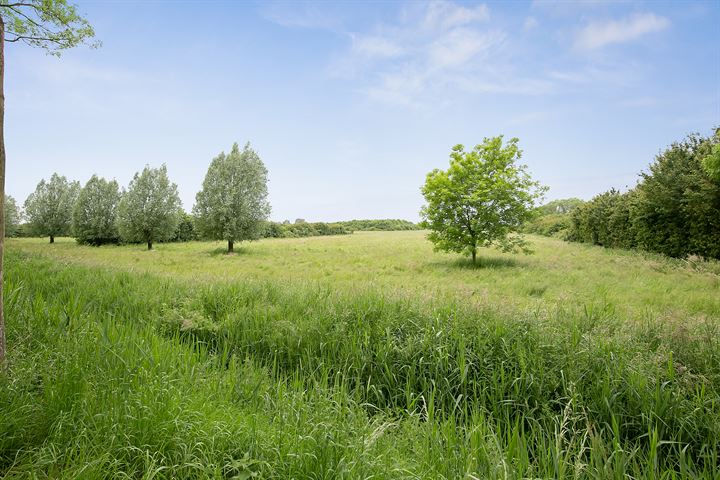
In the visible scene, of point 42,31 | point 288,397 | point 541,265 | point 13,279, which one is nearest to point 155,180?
point 42,31

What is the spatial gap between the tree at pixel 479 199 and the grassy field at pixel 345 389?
12.4 m

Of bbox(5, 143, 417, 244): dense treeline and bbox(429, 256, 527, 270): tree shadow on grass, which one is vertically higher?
bbox(5, 143, 417, 244): dense treeline

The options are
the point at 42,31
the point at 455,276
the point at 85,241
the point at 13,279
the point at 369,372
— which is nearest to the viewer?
the point at 369,372

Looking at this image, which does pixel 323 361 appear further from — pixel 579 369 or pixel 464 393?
pixel 579 369

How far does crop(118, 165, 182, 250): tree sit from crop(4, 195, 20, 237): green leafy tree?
1122 inches

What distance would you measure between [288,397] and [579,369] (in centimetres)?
347

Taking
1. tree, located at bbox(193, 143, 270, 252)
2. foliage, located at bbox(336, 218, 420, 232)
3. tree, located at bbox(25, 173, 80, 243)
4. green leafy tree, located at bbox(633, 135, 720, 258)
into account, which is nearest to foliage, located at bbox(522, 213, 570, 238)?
green leafy tree, located at bbox(633, 135, 720, 258)

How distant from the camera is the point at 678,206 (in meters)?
18.3

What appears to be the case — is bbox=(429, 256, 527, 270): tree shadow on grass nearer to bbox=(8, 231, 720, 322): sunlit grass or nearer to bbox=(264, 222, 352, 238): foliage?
bbox=(8, 231, 720, 322): sunlit grass

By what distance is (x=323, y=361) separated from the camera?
484 cm

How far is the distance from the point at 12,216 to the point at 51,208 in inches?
515

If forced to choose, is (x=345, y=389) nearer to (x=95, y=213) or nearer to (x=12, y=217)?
(x=95, y=213)

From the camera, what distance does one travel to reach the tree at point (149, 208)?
34625 mm

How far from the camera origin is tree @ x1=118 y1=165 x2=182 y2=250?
3462cm
